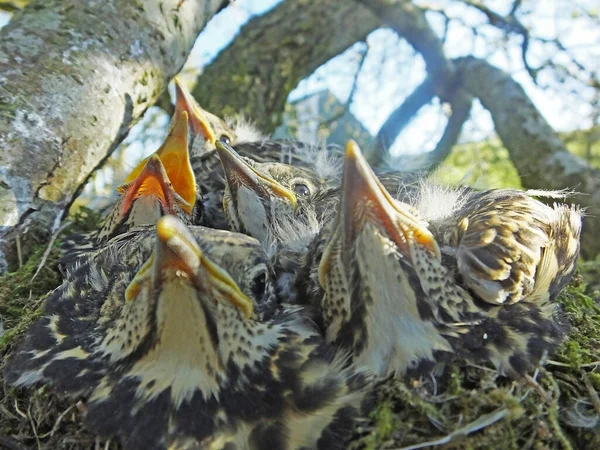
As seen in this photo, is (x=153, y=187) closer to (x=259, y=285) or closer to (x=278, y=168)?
(x=278, y=168)

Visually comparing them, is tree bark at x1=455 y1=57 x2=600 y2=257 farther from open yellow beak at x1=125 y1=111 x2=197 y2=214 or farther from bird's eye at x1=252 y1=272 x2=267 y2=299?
bird's eye at x1=252 y1=272 x2=267 y2=299

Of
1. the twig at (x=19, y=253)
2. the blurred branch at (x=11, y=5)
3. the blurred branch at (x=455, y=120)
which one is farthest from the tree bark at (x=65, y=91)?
the blurred branch at (x=455, y=120)

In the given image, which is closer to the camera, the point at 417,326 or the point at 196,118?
the point at 417,326

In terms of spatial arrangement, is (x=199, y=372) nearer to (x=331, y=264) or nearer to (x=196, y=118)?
(x=331, y=264)

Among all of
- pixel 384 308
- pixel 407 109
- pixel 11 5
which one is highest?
pixel 11 5

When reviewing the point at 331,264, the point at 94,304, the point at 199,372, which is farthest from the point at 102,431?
the point at 331,264

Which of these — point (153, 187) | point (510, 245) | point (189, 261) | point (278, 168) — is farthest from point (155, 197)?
point (510, 245)

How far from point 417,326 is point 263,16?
3.28 metres

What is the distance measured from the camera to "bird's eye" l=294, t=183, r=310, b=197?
2115 mm

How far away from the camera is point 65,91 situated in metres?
1.95

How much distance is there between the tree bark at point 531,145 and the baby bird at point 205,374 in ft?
6.09

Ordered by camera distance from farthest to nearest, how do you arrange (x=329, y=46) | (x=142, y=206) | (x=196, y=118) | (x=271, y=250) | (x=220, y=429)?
(x=329, y=46)
(x=196, y=118)
(x=142, y=206)
(x=271, y=250)
(x=220, y=429)

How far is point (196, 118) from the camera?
2.55 meters

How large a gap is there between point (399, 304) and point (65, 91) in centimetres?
141
